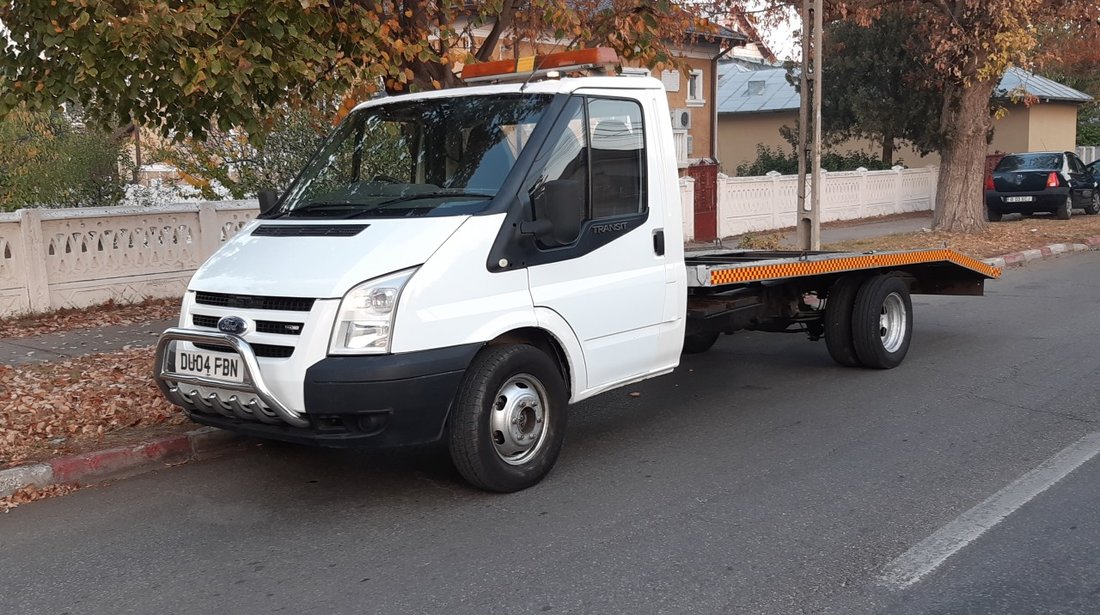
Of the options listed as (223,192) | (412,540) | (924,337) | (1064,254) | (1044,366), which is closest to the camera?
(412,540)

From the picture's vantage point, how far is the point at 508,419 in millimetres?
5371

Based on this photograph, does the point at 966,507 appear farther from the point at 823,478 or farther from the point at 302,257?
the point at 302,257

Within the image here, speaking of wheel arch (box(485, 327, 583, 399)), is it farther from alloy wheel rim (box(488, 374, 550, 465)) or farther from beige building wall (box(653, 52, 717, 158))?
beige building wall (box(653, 52, 717, 158))

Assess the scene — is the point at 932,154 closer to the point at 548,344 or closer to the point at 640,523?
the point at 548,344

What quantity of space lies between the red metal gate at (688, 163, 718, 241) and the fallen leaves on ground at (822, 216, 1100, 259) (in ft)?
7.70

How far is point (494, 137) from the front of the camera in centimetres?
574

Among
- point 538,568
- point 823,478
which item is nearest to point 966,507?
point 823,478

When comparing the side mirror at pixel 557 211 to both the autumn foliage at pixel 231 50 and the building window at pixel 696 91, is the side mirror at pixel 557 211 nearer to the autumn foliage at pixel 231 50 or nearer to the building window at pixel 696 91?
the autumn foliage at pixel 231 50

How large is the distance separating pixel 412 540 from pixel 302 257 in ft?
4.87

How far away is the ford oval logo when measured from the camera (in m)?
5.06

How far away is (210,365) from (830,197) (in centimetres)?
2064

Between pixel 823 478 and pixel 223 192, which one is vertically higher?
pixel 223 192

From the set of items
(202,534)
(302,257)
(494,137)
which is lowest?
(202,534)

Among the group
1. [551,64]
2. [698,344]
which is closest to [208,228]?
[698,344]
